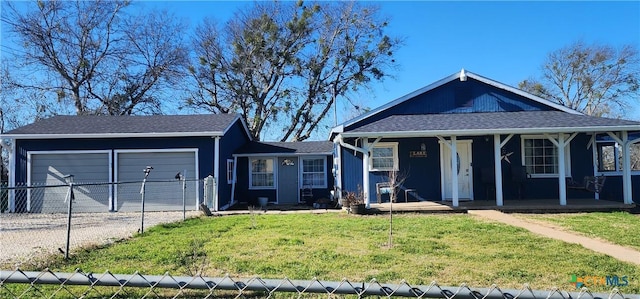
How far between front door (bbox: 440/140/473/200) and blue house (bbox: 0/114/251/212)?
7638mm

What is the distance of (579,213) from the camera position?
11.0 metres

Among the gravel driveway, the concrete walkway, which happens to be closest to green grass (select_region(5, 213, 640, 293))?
the concrete walkway

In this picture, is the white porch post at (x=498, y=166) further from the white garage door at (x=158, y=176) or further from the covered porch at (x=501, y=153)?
the white garage door at (x=158, y=176)

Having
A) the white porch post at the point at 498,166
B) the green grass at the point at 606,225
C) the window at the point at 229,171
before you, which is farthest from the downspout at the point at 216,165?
the green grass at the point at 606,225

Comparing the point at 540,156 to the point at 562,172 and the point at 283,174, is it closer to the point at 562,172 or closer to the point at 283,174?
the point at 562,172

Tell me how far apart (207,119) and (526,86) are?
28.3 m

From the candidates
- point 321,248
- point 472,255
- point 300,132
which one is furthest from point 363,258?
point 300,132

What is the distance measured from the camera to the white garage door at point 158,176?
13797 millimetres

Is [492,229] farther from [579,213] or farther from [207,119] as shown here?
[207,119]

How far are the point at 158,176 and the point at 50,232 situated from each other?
194 inches

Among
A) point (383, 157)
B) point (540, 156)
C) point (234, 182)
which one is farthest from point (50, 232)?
point (540, 156)

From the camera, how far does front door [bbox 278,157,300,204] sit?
16.6 m

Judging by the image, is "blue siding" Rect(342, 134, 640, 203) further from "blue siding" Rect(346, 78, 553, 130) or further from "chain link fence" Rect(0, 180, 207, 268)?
"chain link fence" Rect(0, 180, 207, 268)

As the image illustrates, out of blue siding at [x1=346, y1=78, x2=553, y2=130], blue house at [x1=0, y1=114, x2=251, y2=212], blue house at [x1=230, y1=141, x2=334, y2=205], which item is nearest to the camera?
blue house at [x1=0, y1=114, x2=251, y2=212]
